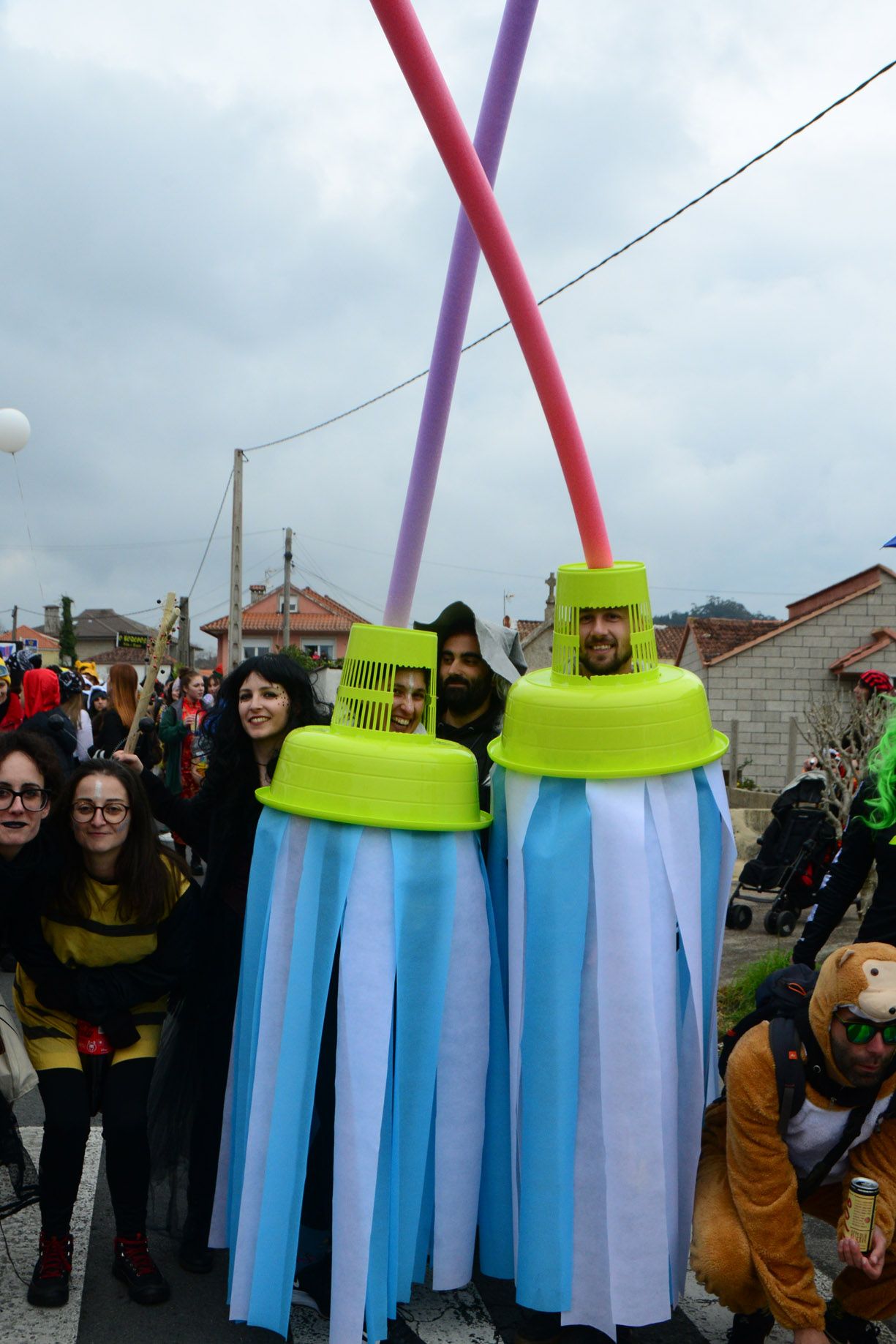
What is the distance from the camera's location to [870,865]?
133 inches

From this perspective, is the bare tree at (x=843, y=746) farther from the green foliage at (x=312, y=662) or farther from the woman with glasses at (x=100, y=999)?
the woman with glasses at (x=100, y=999)

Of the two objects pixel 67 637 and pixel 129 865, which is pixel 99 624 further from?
pixel 129 865

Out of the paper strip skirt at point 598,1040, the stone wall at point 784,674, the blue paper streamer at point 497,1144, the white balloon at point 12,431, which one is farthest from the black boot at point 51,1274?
the stone wall at point 784,674

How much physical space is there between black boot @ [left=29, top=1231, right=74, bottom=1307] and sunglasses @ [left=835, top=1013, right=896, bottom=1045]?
6.78 feet

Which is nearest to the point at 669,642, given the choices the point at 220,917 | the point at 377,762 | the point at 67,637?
the point at 67,637

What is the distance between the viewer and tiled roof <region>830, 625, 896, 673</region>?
22.6 m

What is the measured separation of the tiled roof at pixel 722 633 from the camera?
2558 cm

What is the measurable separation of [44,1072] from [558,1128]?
1.35 m

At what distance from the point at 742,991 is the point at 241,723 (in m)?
3.70

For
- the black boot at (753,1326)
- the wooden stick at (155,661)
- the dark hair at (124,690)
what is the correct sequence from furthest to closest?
the dark hair at (124,690) → the wooden stick at (155,661) → the black boot at (753,1326)

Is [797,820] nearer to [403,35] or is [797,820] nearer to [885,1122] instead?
[885,1122]

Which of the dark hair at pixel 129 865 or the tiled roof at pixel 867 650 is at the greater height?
the tiled roof at pixel 867 650

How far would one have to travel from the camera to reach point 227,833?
311 cm

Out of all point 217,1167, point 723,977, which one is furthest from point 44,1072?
point 723,977
